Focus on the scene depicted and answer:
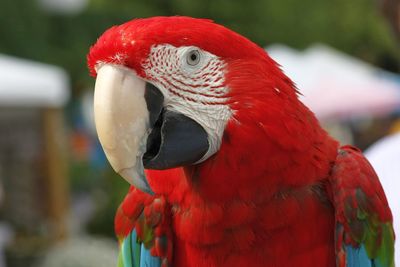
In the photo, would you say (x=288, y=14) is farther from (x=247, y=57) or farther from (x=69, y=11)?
(x=247, y=57)

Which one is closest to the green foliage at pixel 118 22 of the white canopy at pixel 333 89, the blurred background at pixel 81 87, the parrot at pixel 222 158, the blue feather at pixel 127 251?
the blurred background at pixel 81 87

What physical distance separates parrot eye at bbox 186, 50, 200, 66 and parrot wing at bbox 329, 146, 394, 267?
0.37 m

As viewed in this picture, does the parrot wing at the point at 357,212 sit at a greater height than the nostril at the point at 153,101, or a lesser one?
lesser

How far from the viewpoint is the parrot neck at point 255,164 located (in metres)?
0.93

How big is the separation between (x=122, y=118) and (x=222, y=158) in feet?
0.62

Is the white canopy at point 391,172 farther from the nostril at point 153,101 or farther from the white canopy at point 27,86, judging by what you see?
the white canopy at point 27,86

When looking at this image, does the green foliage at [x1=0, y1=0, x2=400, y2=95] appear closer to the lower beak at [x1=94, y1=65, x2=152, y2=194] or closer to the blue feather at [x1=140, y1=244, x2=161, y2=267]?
the blue feather at [x1=140, y1=244, x2=161, y2=267]

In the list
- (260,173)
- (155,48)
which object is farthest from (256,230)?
(155,48)

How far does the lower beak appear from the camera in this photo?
A: 2.82ft

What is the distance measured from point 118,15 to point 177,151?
802 centimetres

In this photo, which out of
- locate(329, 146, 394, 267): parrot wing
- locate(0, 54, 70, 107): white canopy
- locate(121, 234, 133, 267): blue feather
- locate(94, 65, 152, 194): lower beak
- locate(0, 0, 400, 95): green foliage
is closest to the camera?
locate(94, 65, 152, 194): lower beak

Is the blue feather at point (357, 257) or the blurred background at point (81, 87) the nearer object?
the blue feather at point (357, 257)

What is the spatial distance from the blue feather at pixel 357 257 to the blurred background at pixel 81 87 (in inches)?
7.8

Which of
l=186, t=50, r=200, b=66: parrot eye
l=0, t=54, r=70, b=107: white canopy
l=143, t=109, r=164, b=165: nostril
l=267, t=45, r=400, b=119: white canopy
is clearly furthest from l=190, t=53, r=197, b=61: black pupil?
l=267, t=45, r=400, b=119: white canopy
